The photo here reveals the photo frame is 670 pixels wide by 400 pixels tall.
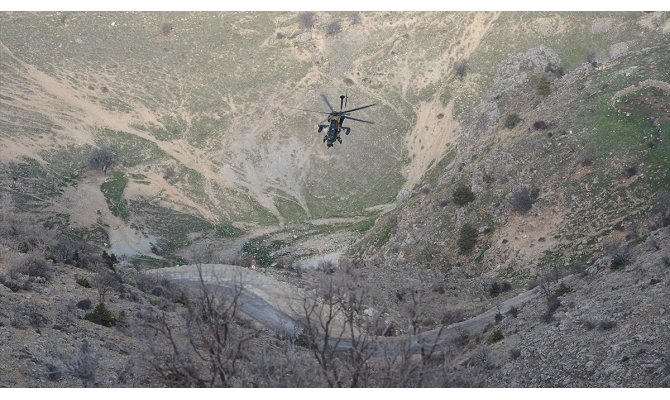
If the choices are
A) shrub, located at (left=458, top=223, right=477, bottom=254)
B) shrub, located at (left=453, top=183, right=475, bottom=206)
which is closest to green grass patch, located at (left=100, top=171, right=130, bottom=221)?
shrub, located at (left=453, top=183, right=475, bottom=206)

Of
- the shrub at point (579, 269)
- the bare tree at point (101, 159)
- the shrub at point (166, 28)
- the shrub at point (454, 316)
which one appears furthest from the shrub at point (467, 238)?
the shrub at point (166, 28)

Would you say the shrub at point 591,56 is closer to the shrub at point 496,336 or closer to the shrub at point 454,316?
the shrub at point 454,316

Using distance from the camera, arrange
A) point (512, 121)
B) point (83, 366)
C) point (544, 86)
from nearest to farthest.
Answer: point (83, 366), point (512, 121), point (544, 86)

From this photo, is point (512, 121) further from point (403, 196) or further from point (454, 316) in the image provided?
point (454, 316)

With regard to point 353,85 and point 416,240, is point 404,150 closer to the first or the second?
point 353,85

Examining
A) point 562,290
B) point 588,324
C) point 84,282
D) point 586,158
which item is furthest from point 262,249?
point 588,324
